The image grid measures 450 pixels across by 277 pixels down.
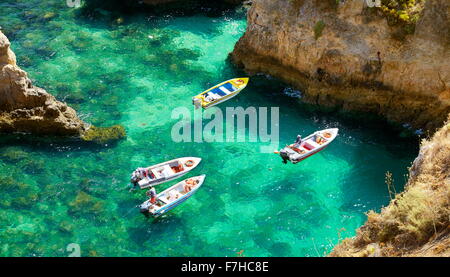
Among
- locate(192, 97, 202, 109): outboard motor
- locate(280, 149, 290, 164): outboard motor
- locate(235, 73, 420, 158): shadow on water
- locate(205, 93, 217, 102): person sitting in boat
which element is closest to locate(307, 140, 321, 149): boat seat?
locate(280, 149, 290, 164): outboard motor

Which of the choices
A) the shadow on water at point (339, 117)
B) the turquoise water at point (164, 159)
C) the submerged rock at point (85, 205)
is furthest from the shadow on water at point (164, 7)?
the submerged rock at point (85, 205)

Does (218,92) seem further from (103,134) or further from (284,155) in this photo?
(103,134)

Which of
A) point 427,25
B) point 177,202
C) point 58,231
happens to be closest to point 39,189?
point 58,231

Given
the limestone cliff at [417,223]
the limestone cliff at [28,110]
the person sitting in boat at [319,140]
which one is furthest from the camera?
the person sitting in boat at [319,140]

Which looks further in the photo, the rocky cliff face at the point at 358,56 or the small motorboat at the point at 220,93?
the small motorboat at the point at 220,93

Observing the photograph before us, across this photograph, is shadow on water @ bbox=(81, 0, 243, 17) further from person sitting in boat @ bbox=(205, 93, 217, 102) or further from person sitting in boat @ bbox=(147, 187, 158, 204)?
person sitting in boat @ bbox=(147, 187, 158, 204)

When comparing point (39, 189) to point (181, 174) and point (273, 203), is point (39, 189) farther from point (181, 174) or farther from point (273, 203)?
point (273, 203)

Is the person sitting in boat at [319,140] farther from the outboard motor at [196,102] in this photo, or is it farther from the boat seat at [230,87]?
the outboard motor at [196,102]

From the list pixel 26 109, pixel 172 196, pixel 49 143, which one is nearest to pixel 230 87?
pixel 172 196
